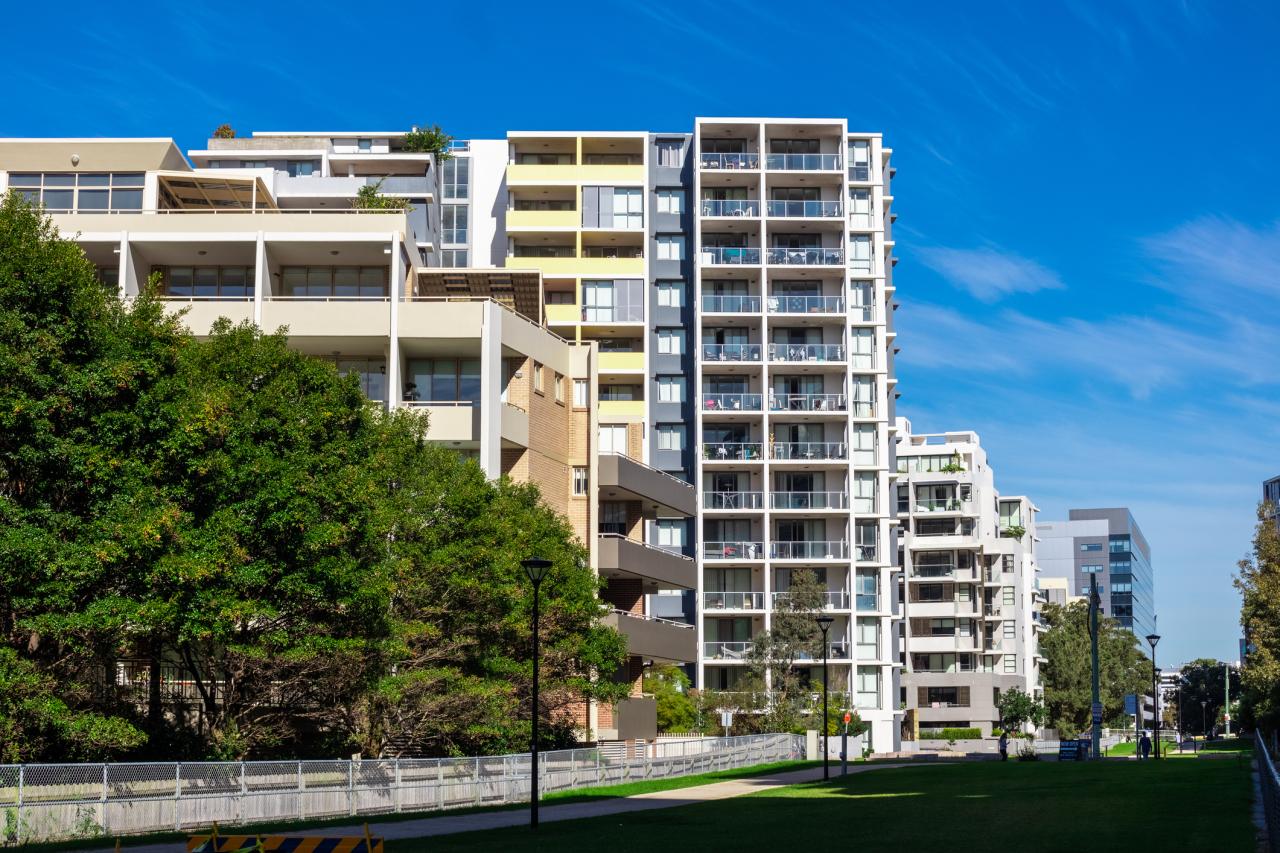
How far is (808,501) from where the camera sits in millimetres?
100625

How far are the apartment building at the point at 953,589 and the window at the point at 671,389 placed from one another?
111ft

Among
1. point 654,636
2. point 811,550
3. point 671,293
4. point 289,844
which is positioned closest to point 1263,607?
point 654,636

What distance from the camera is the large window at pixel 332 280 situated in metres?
61.3

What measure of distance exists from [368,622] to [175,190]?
33023 mm

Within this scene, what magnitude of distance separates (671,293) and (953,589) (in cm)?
4503

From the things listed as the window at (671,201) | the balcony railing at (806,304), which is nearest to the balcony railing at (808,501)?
the balcony railing at (806,304)

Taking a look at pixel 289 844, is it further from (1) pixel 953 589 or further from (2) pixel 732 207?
(1) pixel 953 589

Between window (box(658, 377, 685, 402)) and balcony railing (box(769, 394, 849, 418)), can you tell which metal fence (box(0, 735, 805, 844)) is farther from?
balcony railing (box(769, 394, 849, 418))

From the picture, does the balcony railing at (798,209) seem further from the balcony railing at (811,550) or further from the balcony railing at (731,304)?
the balcony railing at (811,550)

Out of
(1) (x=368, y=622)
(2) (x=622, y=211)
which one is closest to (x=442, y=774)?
(1) (x=368, y=622)

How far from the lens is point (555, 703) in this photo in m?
51.0

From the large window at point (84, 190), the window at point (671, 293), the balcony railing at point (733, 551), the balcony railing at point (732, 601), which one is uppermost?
the window at point (671, 293)

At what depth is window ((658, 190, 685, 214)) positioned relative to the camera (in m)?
103

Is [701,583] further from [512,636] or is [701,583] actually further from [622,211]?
[512,636]
